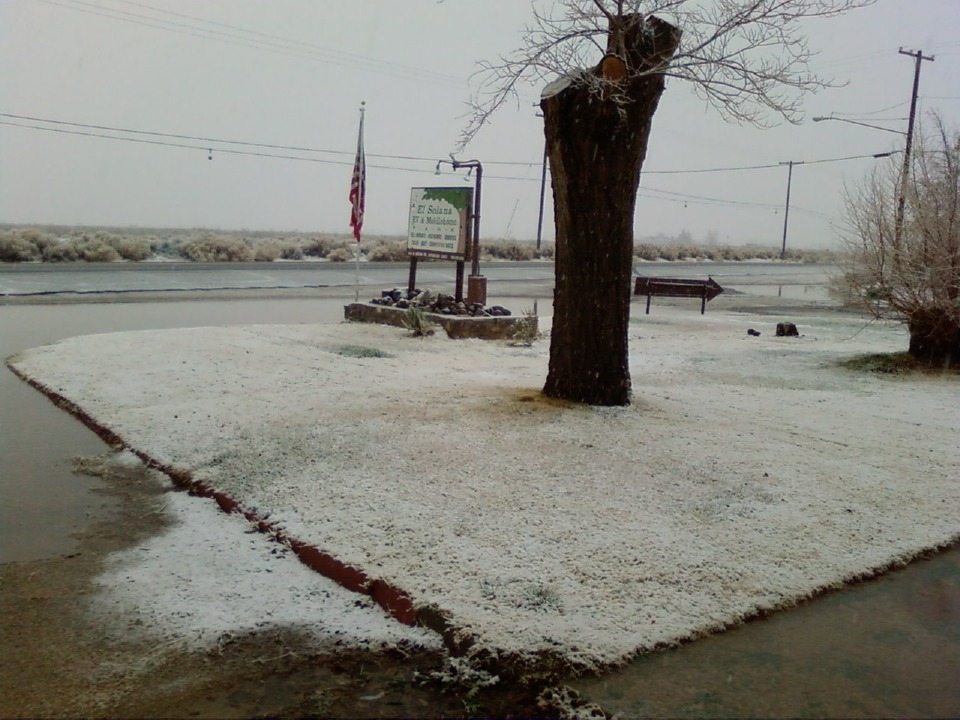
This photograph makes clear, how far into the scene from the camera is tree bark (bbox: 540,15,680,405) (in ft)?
27.5

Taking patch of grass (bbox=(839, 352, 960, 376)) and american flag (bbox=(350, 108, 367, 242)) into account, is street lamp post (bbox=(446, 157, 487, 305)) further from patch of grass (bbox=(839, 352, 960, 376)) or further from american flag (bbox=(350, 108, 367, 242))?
patch of grass (bbox=(839, 352, 960, 376))

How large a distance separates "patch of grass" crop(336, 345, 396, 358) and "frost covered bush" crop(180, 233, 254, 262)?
2995 centimetres

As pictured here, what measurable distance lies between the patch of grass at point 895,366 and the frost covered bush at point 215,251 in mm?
32808

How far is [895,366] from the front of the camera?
485 inches

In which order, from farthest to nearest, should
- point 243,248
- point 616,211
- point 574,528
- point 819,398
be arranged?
1. point 243,248
2. point 819,398
3. point 616,211
4. point 574,528

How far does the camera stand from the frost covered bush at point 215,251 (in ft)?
138

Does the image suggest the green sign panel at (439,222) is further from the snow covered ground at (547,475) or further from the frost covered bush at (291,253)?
the frost covered bush at (291,253)

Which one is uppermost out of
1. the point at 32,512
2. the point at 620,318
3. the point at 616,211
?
the point at 616,211

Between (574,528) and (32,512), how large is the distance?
11.0ft

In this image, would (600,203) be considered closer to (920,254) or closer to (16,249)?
(920,254)

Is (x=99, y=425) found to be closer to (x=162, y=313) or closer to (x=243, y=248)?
(x=162, y=313)

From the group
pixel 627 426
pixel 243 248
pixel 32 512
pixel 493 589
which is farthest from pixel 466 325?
pixel 243 248

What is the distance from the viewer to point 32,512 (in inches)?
221

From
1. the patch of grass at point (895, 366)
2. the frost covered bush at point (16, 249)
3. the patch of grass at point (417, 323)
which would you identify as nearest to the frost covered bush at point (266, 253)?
the frost covered bush at point (16, 249)
